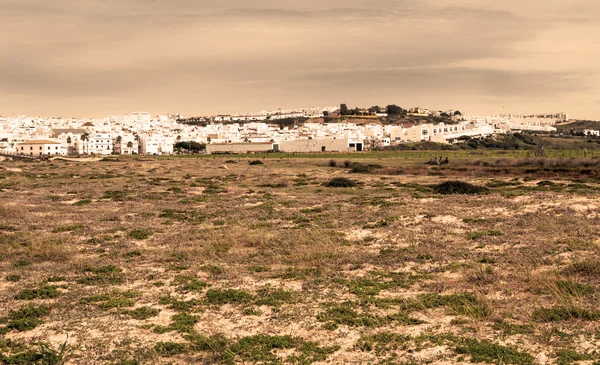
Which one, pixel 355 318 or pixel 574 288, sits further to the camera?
pixel 574 288

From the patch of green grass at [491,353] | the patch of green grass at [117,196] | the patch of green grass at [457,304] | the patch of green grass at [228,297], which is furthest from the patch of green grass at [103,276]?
the patch of green grass at [117,196]

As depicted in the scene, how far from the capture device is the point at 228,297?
42.0ft

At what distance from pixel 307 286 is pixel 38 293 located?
677 cm

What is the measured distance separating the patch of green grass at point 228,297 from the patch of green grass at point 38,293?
389cm

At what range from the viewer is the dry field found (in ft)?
31.9

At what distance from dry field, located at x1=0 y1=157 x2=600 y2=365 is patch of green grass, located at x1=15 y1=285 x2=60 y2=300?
0.15ft

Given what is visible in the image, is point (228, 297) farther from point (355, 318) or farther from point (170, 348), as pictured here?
point (355, 318)

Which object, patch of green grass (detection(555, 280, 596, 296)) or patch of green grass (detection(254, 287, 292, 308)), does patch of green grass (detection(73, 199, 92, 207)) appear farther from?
patch of green grass (detection(555, 280, 596, 296))

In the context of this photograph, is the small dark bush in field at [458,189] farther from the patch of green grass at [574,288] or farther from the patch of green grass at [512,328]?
the patch of green grass at [512,328]

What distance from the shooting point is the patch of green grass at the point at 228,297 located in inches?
496

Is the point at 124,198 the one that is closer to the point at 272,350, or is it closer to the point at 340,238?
the point at 340,238

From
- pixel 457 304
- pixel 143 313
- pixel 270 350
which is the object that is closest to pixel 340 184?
pixel 457 304

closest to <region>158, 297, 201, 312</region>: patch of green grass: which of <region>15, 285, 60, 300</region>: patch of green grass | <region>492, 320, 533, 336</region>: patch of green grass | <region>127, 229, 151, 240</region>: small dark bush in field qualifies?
<region>15, 285, 60, 300</region>: patch of green grass

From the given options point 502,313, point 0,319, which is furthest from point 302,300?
point 0,319
